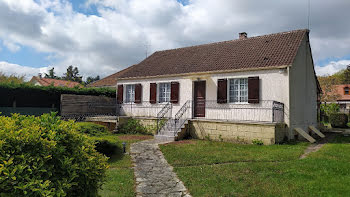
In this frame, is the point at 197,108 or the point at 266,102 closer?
the point at 266,102

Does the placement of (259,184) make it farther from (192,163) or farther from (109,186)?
(109,186)

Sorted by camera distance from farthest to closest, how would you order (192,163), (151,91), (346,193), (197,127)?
(151,91) → (197,127) → (192,163) → (346,193)

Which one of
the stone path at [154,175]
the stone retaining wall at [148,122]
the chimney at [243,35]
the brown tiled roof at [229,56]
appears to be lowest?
the stone path at [154,175]

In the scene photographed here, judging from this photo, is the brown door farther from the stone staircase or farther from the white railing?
the stone staircase

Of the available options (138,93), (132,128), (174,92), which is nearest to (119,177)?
(132,128)

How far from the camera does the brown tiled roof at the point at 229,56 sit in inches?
504

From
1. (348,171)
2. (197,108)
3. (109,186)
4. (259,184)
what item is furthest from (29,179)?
(197,108)

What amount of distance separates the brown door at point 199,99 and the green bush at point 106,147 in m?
6.30

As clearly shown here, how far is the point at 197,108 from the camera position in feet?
47.3

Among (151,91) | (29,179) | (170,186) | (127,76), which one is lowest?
(170,186)

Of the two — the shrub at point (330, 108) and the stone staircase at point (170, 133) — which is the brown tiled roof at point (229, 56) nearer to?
the stone staircase at point (170, 133)

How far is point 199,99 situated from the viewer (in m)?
14.3

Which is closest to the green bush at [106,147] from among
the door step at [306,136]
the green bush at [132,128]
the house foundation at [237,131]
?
the house foundation at [237,131]

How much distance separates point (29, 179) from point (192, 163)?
571 cm
